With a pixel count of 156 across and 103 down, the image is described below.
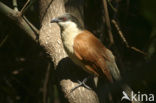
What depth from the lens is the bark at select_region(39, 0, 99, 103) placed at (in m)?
2.48

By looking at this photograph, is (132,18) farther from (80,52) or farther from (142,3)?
(142,3)

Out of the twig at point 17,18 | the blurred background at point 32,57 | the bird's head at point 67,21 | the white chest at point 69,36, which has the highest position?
the twig at point 17,18

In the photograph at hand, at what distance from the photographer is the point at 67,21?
3.19 metres

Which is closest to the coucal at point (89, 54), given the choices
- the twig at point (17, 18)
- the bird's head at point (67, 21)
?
the bird's head at point (67, 21)

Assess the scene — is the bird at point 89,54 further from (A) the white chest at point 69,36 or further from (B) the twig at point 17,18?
(B) the twig at point 17,18

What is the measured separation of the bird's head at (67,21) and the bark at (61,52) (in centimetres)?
9

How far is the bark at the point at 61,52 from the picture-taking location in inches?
97.7

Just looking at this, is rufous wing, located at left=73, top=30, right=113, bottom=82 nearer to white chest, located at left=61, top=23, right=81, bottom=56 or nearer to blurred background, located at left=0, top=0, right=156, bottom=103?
white chest, located at left=61, top=23, right=81, bottom=56

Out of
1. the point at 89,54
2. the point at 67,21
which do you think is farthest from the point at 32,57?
the point at 89,54

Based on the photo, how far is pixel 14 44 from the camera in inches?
172

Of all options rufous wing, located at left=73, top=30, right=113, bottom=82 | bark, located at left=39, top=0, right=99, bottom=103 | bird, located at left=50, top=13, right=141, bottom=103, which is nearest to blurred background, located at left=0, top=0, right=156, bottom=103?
bark, located at left=39, top=0, right=99, bottom=103

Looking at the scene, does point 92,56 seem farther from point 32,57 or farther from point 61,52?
point 32,57

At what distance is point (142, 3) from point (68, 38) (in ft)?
8.55

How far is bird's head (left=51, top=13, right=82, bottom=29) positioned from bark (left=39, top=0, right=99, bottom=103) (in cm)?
9
